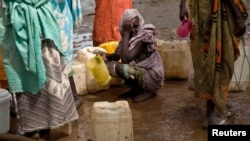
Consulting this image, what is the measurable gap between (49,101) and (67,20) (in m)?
0.87

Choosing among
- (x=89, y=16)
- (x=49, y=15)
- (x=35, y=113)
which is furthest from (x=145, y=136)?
(x=89, y=16)

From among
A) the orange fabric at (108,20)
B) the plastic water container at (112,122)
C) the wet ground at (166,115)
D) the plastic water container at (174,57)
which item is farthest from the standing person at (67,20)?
the orange fabric at (108,20)

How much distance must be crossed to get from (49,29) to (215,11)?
1434 millimetres

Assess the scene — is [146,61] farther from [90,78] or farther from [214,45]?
[214,45]

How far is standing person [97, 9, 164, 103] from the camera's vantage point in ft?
19.3

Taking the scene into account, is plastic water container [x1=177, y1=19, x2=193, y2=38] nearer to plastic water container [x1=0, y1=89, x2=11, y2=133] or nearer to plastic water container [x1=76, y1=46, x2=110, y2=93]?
plastic water container [x1=76, y1=46, x2=110, y2=93]

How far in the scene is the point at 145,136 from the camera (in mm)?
5059

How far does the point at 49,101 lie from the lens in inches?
191

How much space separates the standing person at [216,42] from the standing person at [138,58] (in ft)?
3.13

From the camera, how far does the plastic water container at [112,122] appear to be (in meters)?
4.54

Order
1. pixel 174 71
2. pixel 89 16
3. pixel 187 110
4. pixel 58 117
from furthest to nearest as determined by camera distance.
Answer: pixel 89 16
pixel 174 71
pixel 187 110
pixel 58 117

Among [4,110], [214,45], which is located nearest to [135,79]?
[214,45]

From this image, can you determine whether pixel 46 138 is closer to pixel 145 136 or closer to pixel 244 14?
pixel 145 136

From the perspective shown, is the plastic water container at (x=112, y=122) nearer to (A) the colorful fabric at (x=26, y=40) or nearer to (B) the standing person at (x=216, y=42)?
(A) the colorful fabric at (x=26, y=40)
